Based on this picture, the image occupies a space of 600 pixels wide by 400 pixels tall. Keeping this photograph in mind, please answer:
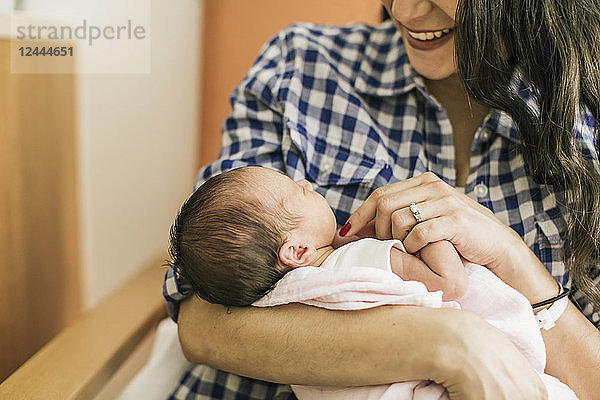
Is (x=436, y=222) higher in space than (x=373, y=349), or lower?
higher

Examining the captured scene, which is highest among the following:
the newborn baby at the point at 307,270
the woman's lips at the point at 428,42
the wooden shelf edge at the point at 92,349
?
the woman's lips at the point at 428,42

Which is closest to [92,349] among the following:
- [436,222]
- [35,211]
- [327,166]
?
[35,211]

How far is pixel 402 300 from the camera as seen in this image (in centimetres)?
90

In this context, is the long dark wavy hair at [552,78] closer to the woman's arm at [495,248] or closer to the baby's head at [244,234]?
the woman's arm at [495,248]

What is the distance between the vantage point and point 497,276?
1008mm

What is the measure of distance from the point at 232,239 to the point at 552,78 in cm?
59

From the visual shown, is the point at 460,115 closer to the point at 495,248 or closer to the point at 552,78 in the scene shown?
the point at 552,78

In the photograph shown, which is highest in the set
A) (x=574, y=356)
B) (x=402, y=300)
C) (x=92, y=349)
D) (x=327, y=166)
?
(x=327, y=166)

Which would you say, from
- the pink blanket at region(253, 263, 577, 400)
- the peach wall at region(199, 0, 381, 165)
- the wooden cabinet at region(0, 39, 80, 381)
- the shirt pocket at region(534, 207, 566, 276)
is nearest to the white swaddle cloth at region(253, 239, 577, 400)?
the pink blanket at region(253, 263, 577, 400)

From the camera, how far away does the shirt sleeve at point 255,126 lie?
47.8 inches

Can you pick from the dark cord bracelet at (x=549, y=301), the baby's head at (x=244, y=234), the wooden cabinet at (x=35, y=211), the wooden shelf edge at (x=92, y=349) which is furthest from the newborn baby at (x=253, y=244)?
the wooden cabinet at (x=35, y=211)

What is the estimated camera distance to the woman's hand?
3.11ft

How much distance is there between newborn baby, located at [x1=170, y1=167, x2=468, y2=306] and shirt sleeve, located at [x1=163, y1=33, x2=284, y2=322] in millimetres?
228

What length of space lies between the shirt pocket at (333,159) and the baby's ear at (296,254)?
9.7 inches
